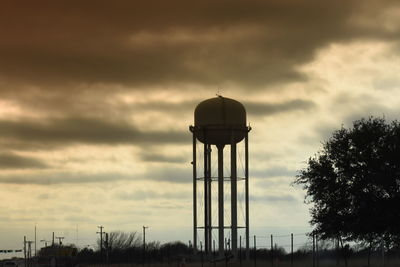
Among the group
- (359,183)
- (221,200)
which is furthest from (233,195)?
(359,183)

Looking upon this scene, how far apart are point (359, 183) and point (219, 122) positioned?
2420cm

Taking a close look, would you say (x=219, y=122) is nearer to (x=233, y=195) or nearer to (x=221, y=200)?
(x=233, y=195)

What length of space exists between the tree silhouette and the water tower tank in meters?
20.4

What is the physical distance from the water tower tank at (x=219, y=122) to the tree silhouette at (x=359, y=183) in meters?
20.4

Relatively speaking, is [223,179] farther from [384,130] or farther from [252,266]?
[384,130]

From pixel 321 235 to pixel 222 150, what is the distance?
2212 cm

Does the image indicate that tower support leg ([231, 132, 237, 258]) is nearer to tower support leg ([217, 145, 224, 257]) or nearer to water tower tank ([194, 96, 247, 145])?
water tower tank ([194, 96, 247, 145])

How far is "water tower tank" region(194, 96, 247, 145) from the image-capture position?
81438 mm

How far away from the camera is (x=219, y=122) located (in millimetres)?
81375

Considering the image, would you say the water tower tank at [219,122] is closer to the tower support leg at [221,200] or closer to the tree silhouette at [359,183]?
the tower support leg at [221,200]

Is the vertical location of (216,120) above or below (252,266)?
above

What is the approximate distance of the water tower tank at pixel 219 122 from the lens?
267ft

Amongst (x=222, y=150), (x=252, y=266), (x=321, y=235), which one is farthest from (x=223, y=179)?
(x=321, y=235)

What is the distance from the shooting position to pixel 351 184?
5956 centimetres
